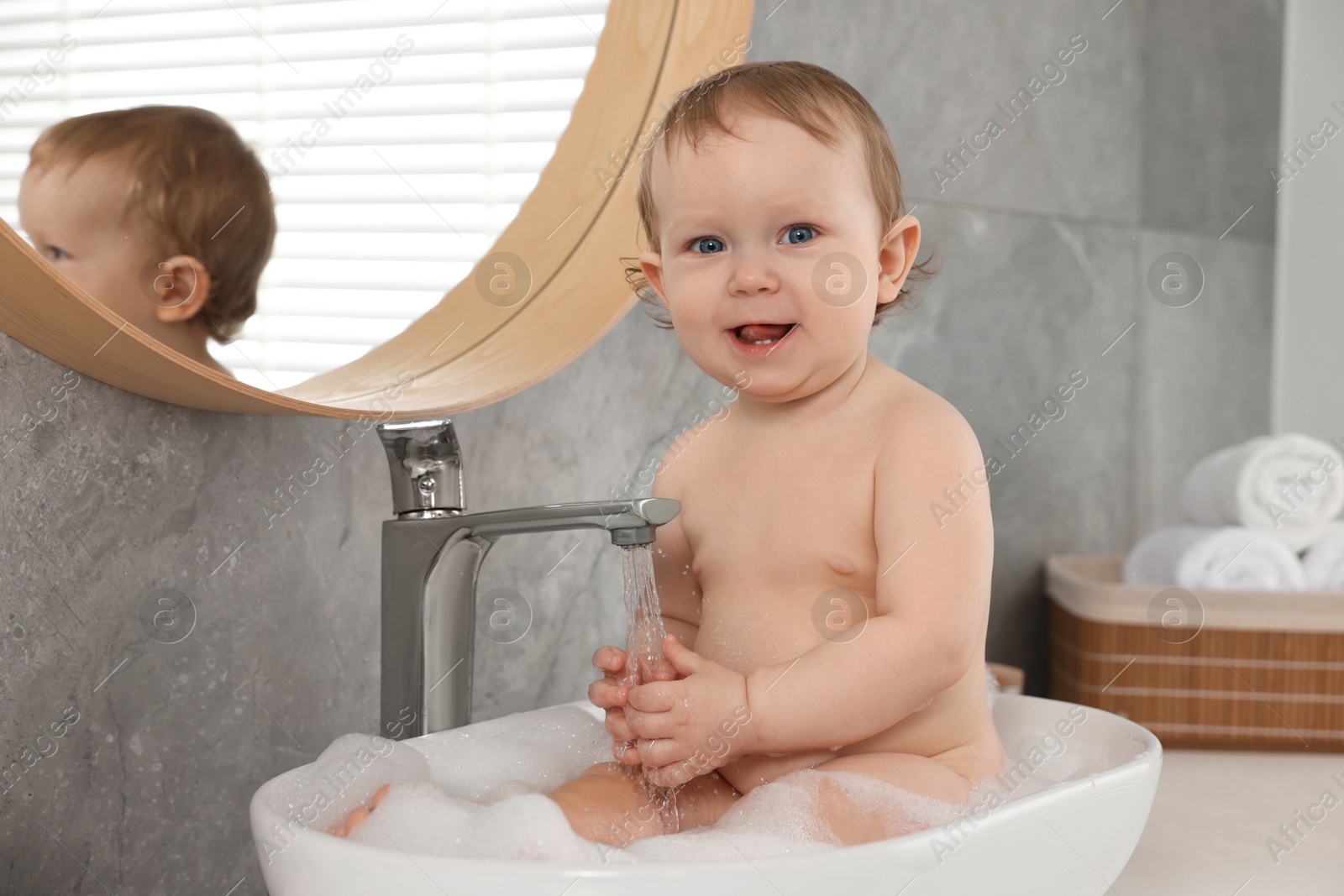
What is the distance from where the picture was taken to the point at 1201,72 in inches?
63.7

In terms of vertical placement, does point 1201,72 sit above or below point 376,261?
above

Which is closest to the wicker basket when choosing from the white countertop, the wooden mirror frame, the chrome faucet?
the white countertop

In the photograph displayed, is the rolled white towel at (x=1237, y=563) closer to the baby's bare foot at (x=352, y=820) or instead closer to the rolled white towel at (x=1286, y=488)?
the rolled white towel at (x=1286, y=488)

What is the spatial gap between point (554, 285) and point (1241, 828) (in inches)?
26.8

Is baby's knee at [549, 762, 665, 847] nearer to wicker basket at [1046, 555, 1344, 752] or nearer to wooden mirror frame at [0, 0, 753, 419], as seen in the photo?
wooden mirror frame at [0, 0, 753, 419]

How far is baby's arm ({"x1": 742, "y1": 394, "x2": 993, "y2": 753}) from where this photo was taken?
643 millimetres

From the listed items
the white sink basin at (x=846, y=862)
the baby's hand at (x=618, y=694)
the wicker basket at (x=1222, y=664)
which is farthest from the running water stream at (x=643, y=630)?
the wicker basket at (x=1222, y=664)

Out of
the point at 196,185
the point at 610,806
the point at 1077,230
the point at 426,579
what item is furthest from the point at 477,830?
the point at 1077,230

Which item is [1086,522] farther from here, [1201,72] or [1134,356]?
[1201,72]

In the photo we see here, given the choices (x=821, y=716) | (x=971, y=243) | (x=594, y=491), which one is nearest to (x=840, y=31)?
(x=971, y=243)

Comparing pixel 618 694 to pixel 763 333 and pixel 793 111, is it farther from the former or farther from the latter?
pixel 793 111

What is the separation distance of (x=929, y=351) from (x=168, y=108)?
90 centimetres

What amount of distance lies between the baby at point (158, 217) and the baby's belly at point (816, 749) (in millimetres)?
363

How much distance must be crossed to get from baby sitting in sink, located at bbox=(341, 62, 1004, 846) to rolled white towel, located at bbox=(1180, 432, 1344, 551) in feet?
2.05
